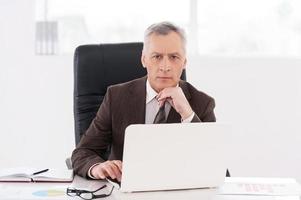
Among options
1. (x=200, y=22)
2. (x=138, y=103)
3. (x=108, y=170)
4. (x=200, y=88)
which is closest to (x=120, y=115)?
(x=138, y=103)

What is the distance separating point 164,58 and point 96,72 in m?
0.48

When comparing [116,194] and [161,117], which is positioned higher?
[161,117]

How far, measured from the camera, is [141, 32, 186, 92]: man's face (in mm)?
1604

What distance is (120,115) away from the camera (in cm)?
171

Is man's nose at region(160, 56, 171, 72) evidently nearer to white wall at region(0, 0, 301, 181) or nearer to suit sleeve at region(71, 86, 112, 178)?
suit sleeve at region(71, 86, 112, 178)

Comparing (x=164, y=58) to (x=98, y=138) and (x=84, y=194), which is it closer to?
(x=98, y=138)

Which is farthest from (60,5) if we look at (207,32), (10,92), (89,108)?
(89,108)

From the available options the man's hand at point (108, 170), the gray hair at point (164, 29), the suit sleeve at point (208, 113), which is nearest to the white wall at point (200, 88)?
the suit sleeve at point (208, 113)

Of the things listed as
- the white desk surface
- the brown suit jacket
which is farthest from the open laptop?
the brown suit jacket

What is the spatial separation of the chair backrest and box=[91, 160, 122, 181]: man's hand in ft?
1.86

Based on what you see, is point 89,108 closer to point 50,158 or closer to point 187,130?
point 187,130

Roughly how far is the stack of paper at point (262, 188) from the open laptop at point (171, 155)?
96 millimetres

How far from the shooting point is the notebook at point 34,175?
4.64 feet

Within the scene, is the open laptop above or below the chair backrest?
below
